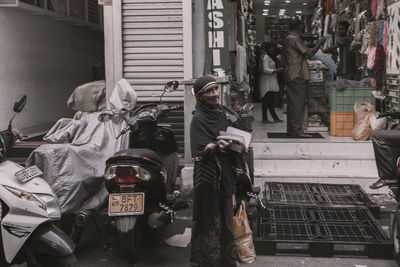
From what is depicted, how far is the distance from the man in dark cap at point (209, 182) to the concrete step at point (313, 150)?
4.05 metres

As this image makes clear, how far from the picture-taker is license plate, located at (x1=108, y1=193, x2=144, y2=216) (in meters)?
4.88

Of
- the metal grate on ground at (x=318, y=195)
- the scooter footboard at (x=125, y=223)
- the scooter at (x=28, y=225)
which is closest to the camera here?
the scooter at (x=28, y=225)

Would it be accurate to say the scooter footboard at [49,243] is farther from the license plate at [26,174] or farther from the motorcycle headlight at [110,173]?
the motorcycle headlight at [110,173]

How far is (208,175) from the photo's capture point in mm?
4605

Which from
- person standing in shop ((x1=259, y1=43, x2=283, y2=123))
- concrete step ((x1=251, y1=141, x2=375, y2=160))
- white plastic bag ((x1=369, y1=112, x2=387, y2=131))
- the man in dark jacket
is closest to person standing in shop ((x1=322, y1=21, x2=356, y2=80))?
person standing in shop ((x1=259, y1=43, x2=283, y2=123))

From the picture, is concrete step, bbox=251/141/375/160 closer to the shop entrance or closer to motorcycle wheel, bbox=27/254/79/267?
the shop entrance

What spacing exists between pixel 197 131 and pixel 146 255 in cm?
164

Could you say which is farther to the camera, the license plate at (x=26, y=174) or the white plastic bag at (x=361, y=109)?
the white plastic bag at (x=361, y=109)

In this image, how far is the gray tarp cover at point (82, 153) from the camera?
520cm

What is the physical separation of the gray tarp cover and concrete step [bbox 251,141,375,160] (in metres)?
3.37

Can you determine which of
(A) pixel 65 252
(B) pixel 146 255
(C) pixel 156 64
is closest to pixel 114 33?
(C) pixel 156 64

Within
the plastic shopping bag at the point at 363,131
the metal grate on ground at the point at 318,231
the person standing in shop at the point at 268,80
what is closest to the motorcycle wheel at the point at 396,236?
the metal grate on ground at the point at 318,231

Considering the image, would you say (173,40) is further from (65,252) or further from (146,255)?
(65,252)

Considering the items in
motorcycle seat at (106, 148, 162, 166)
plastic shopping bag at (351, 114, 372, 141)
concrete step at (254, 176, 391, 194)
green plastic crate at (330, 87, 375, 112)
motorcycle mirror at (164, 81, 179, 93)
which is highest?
motorcycle mirror at (164, 81, 179, 93)
